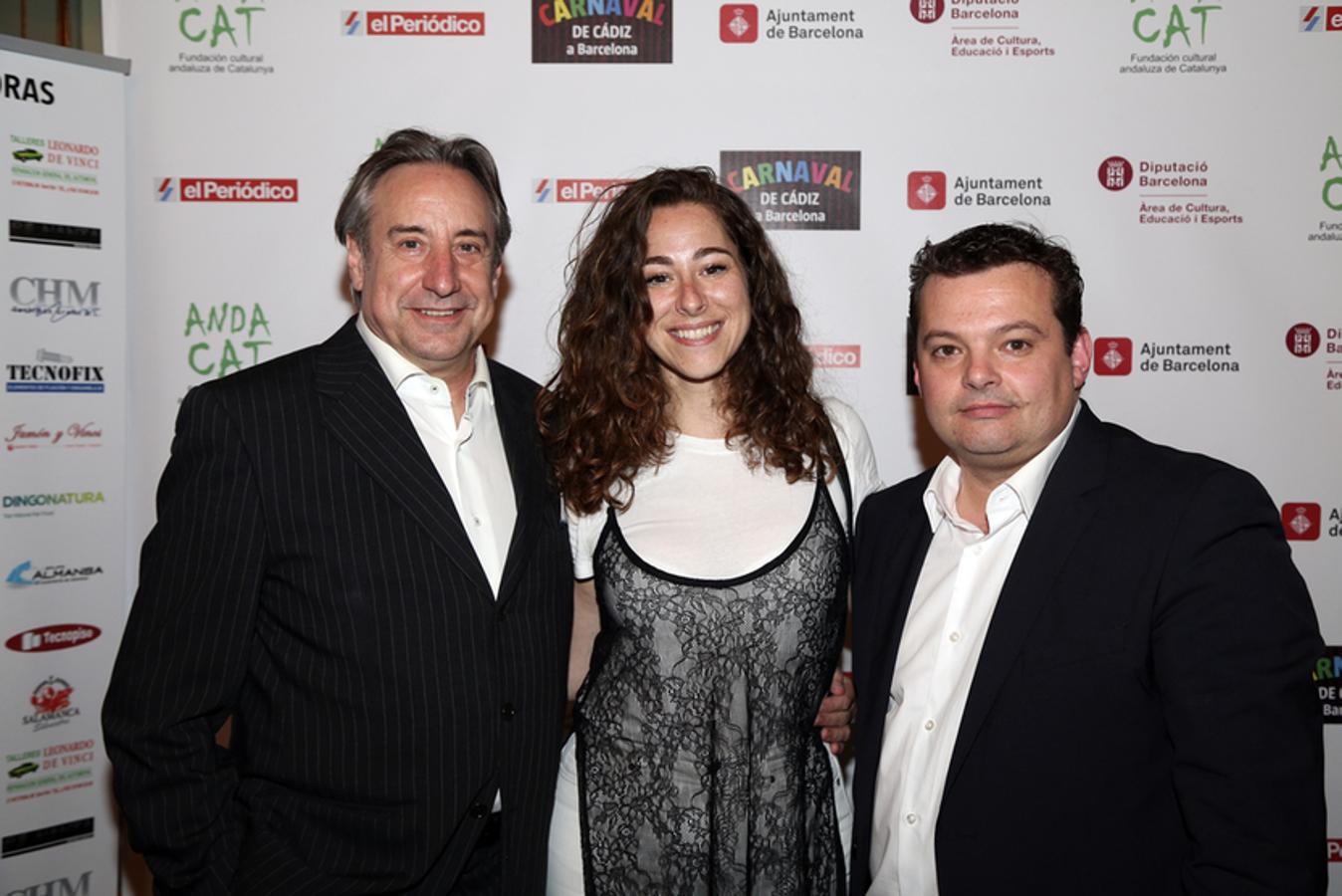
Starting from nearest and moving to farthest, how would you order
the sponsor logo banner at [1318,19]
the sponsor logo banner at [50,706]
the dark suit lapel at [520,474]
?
the dark suit lapel at [520,474]
the sponsor logo banner at [50,706]
the sponsor logo banner at [1318,19]

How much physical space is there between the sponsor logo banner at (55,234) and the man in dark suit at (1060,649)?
272 centimetres

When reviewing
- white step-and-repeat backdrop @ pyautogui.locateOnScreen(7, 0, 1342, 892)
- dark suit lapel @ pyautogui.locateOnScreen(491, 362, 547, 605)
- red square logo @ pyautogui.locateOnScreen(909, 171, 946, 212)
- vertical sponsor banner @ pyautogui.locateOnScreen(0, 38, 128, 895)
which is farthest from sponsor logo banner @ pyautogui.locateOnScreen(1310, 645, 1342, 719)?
vertical sponsor banner @ pyautogui.locateOnScreen(0, 38, 128, 895)

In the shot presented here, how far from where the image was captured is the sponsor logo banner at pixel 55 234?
3107 mm

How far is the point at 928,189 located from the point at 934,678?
2.14 m

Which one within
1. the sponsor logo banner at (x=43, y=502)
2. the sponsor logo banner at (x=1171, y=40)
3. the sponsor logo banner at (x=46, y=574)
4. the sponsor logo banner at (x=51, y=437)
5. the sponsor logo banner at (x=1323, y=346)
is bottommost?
the sponsor logo banner at (x=46, y=574)

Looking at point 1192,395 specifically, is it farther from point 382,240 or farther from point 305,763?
point 305,763

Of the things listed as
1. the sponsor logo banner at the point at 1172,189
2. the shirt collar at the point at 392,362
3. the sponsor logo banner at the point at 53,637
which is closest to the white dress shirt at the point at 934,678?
the shirt collar at the point at 392,362

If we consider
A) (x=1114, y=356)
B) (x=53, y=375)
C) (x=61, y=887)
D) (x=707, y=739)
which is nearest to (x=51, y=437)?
(x=53, y=375)

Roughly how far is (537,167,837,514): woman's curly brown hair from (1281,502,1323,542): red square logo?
217 centimetres

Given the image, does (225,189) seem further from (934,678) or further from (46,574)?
(934,678)

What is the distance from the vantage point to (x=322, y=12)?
3.47 meters

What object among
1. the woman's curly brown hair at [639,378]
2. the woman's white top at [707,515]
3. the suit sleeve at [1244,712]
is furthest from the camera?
the woman's curly brown hair at [639,378]

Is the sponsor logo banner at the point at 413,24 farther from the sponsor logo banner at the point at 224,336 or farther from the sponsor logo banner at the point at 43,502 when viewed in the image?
the sponsor logo banner at the point at 43,502

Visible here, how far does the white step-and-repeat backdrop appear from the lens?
3.44 m
